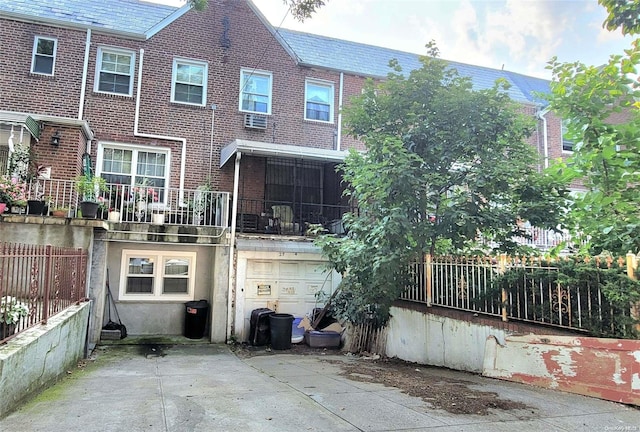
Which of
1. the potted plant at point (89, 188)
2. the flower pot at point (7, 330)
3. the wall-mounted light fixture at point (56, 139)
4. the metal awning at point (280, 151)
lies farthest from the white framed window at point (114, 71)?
the flower pot at point (7, 330)

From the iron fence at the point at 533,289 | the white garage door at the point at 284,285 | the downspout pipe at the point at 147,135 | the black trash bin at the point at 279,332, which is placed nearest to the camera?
the iron fence at the point at 533,289

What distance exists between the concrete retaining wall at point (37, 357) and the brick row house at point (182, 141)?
2.63m

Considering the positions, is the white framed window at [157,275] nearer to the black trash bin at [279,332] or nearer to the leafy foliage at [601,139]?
the black trash bin at [279,332]

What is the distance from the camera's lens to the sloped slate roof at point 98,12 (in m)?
11.6

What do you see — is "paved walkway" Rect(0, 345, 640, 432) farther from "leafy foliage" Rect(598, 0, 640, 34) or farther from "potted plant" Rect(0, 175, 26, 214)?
"leafy foliage" Rect(598, 0, 640, 34)

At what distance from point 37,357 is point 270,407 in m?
2.72

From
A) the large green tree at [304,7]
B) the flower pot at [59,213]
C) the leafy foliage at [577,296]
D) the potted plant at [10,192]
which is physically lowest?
the leafy foliage at [577,296]

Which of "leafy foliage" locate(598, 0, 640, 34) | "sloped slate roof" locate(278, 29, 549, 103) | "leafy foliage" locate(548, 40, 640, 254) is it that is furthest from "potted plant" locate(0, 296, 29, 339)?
"sloped slate roof" locate(278, 29, 549, 103)

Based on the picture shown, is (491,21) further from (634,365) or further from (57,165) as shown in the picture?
(57,165)

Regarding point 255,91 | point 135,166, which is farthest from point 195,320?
point 255,91

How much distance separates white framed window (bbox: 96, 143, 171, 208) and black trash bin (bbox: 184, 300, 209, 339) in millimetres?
2915

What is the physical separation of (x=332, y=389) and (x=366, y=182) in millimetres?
3821

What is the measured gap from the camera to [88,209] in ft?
28.5

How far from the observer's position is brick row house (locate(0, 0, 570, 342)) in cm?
1021
